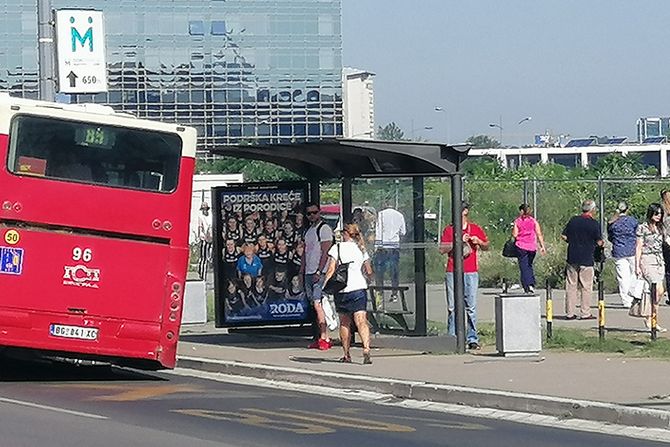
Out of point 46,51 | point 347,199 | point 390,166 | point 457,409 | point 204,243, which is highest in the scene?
point 46,51

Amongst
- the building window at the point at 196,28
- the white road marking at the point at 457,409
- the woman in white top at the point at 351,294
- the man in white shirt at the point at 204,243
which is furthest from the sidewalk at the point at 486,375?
the building window at the point at 196,28

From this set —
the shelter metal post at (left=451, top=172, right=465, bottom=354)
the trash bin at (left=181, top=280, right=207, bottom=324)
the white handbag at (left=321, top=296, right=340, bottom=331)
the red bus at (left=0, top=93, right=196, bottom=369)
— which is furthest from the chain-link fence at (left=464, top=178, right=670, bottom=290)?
the red bus at (left=0, top=93, right=196, bottom=369)

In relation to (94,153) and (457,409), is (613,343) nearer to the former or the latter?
(457,409)

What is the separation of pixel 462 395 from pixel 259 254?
662cm

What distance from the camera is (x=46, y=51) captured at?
75.1 feet

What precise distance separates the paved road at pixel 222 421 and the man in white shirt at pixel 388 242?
11.8 ft

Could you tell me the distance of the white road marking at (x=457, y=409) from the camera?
1237 cm

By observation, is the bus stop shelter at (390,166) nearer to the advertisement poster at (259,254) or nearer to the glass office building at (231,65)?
the advertisement poster at (259,254)

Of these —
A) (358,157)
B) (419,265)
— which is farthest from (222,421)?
(358,157)

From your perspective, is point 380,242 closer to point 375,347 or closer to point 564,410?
point 375,347

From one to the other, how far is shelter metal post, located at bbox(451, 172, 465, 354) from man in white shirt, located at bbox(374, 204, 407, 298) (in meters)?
1.05

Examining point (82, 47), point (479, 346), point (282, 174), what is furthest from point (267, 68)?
point (479, 346)

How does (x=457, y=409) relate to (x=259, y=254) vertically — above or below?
below

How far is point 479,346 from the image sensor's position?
1908cm
